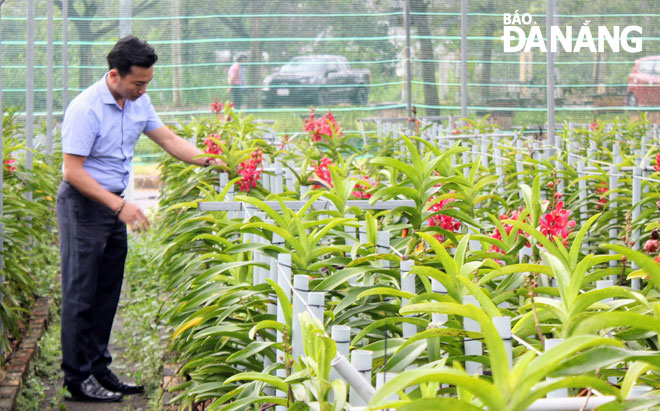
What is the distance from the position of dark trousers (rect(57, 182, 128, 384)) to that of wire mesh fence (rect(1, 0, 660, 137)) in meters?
5.41

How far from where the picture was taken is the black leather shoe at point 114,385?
3.92 m

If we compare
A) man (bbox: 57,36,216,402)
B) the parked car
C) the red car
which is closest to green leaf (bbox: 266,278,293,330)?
man (bbox: 57,36,216,402)

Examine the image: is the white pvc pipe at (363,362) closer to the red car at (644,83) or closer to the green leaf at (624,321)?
the green leaf at (624,321)

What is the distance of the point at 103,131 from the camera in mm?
3678

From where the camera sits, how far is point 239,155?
176 inches

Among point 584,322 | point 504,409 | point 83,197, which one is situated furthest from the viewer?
point 83,197

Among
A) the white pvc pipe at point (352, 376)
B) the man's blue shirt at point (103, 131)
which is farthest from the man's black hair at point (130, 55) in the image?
the white pvc pipe at point (352, 376)

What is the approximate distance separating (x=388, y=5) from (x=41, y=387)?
21.2 ft

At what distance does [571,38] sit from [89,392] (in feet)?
21.9

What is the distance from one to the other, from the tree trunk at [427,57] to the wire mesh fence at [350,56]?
1 cm

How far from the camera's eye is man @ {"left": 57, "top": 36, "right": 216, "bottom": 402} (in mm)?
3578

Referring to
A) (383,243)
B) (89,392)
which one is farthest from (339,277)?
(89,392)

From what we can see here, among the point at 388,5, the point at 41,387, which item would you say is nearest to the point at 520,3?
the point at 388,5

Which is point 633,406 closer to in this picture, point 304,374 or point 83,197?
point 304,374
